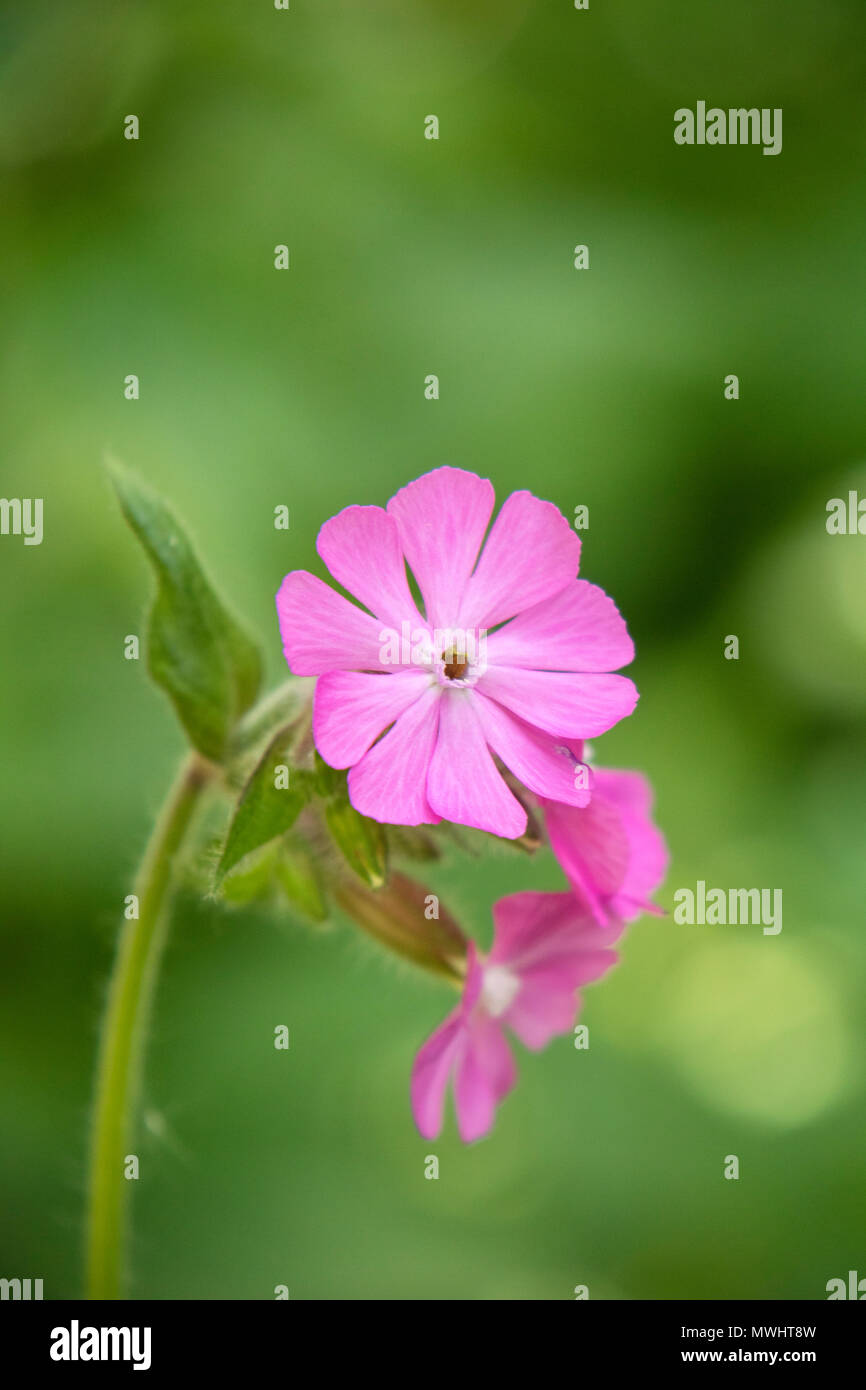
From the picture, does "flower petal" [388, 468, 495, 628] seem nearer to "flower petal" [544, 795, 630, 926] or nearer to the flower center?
the flower center

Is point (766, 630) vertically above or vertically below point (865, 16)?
below

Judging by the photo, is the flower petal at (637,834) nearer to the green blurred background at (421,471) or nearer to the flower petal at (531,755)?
the flower petal at (531,755)

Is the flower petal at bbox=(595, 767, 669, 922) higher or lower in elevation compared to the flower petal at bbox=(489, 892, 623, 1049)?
higher

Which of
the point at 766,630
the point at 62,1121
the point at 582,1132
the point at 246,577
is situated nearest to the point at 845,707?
the point at 766,630

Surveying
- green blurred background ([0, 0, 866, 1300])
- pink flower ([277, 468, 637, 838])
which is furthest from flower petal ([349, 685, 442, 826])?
green blurred background ([0, 0, 866, 1300])

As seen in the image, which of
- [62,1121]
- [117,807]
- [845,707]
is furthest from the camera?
[845,707]

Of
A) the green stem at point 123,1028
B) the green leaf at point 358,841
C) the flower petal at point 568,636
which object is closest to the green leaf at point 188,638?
the green stem at point 123,1028
